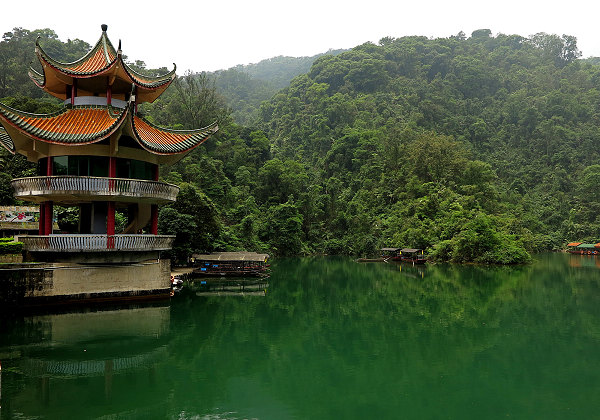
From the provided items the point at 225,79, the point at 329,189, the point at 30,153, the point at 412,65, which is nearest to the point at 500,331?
the point at 30,153

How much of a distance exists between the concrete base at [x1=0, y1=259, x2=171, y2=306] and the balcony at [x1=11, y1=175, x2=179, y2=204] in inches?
114

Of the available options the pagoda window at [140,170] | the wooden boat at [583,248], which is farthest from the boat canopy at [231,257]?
the wooden boat at [583,248]

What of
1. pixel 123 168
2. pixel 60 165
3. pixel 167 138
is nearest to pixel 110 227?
pixel 123 168

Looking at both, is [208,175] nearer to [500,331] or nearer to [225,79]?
[500,331]

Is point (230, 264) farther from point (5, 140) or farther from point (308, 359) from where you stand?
point (308, 359)

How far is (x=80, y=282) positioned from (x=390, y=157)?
49.0 meters

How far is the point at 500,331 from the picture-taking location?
15133 mm

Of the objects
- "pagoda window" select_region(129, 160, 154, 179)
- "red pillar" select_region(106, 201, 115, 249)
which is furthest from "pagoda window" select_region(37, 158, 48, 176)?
"pagoda window" select_region(129, 160, 154, 179)

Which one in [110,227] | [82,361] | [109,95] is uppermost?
[109,95]

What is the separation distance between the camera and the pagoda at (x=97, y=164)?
17.7 metres

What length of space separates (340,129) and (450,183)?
25.0m

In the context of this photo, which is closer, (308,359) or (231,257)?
(308,359)

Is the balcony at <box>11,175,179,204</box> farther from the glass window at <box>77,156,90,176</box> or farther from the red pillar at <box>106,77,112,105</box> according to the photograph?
the red pillar at <box>106,77,112,105</box>

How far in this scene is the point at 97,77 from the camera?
Answer: 1970 centimetres
